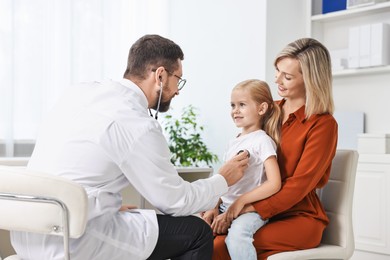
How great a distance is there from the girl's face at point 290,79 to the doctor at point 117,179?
1.45 feet

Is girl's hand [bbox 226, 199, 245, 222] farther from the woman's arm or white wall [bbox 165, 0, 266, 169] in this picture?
white wall [bbox 165, 0, 266, 169]

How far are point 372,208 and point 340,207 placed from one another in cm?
181

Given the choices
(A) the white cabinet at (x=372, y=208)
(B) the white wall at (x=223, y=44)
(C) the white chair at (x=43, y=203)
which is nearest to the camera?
(C) the white chair at (x=43, y=203)

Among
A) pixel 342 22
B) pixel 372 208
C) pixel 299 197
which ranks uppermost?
pixel 342 22

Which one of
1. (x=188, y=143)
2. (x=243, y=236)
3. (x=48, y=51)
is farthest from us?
(x=188, y=143)

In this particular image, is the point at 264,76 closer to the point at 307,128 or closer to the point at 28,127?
the point at 28,127

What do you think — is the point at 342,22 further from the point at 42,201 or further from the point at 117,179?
the point at 42,201

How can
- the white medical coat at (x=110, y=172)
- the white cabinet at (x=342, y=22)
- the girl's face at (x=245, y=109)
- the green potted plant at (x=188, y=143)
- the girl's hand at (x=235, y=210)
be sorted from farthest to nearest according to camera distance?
the green potted plant at (x=188, y=143) < the white cabinet at (x=342, y=22) < the girl's face at (x=245, y=109) < the girl's hand at (x=235, y=210) < the white medical coat at (x=110, y=172)

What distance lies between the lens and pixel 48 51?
162 inches

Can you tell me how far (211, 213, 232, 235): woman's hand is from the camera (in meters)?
2.07

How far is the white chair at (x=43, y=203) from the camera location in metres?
1.54

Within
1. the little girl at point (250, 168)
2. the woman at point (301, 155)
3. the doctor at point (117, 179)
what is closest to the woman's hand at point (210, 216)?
the little girl at point (250, 168)

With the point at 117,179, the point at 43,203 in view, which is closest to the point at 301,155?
the point at 117,179

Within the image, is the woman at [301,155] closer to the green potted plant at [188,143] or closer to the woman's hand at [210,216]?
the woman's hand at [210,216]
